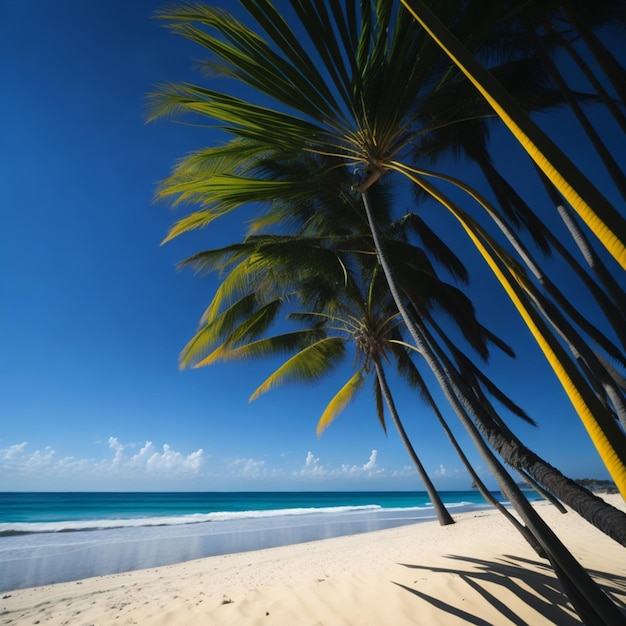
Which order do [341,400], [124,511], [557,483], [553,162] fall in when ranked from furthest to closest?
[124,511] < [341,400] < [557,483] < [553,162]

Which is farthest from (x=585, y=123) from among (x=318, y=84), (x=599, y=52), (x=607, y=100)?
(x=318, y=84)

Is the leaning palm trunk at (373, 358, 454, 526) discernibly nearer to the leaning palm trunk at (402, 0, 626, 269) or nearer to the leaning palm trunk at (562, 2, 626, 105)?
the leaning palm trunk at (562, 2, 626, 105)

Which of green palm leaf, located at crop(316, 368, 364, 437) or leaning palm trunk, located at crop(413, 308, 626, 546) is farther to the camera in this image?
green palm leaf, located at crop(316, 368, 364, 437)

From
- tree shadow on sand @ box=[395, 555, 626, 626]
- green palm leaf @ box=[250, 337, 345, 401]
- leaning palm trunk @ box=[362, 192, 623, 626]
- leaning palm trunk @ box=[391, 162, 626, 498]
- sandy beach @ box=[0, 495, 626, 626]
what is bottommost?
sandy beach @ box=[0, 495, 626, 626]

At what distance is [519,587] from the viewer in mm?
3656

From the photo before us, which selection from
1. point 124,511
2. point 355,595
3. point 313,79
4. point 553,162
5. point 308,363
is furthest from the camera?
point 124,511

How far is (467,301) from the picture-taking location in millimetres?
6645

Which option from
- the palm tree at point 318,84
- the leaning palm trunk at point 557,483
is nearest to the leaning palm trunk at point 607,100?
the palm tree at point 318,84

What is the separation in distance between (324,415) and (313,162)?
6996 millimetres

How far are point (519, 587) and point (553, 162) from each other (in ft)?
14.8

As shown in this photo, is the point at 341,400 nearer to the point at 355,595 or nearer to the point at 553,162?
the point at 355,595

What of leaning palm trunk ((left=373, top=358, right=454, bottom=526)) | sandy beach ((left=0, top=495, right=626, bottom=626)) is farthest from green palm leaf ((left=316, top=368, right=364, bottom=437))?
sandy beach ((left=0, top=495, right=626, bottom=626))

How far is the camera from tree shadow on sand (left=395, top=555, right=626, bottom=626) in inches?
123

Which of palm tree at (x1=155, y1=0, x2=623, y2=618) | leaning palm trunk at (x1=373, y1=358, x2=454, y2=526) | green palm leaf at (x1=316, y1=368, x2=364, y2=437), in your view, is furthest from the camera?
green palm leaf at (x1=316, y1=368, x2=364, y2=437)
